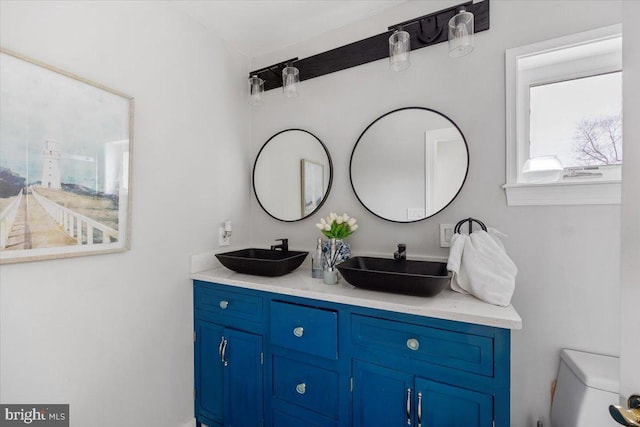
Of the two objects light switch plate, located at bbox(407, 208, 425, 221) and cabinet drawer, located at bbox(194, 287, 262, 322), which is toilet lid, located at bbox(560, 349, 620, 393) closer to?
light switch plate, located at bbox(407, 208, 425, 221)

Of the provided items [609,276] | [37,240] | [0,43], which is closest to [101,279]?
[37,240]

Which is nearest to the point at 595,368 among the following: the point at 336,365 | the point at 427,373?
the point at 427,373

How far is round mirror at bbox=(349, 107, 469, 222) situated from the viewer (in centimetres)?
161

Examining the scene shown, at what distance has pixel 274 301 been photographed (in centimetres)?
152

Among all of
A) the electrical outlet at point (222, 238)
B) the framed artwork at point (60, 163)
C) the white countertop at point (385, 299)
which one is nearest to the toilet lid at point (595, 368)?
the white countertop at point (385, 299)

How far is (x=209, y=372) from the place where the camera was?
1754mm

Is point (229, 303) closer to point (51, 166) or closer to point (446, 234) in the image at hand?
point (51, 166)

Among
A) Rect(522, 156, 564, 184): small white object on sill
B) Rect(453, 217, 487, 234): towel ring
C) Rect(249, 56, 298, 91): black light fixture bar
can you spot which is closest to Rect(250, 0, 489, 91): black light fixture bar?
Rect(249, 56, 298, 91): black light fixture bar

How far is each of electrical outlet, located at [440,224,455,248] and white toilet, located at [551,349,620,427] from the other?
689mm

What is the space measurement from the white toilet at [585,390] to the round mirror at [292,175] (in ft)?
4.94

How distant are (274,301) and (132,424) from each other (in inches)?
37.7

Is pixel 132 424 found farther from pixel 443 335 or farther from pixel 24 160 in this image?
pixel 443 335

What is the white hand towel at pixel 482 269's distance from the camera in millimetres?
1226
